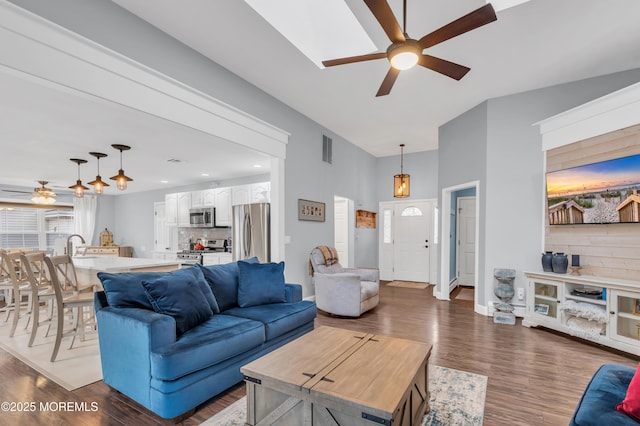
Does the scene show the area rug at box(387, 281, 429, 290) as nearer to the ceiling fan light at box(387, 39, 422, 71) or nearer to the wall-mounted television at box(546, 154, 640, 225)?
the wall-mounted television at box(546, 154, 640, 225)

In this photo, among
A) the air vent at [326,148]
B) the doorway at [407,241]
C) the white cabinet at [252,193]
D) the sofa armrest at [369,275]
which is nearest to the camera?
the sofa armrest at [369,275]

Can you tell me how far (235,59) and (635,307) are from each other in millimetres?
5011

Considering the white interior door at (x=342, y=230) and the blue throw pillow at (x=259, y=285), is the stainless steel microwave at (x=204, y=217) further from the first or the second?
the blue throw pillow at (x=259, y=285)

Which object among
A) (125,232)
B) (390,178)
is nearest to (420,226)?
(390,178)

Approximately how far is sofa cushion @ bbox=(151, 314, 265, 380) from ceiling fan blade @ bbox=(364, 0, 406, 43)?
8.27ft

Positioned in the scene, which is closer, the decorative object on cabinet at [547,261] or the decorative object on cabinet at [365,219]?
the decorative object on cabinet at [547,261]

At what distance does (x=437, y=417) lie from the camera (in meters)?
2.08

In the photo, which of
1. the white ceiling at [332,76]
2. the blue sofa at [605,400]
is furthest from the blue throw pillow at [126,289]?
the blue sofa at [605,400]

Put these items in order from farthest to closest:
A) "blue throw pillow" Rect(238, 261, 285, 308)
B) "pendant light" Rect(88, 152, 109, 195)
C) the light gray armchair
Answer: "pendant light" Rect(88, 152, 109, 195)
the light gray armchair
"blue throw pillow" Rect(238, 261, 285, 308)

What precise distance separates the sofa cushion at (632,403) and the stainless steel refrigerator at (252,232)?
416 centimetres

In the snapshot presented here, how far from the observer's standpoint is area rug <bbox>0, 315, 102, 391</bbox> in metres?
2.64

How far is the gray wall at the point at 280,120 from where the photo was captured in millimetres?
2467

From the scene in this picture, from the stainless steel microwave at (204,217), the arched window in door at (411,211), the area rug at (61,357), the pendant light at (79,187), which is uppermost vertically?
the pendant light at (79,187)

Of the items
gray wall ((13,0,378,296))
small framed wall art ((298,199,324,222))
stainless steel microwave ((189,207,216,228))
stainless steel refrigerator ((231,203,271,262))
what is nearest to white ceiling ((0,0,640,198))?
gray wall ((13,0,378,296))
